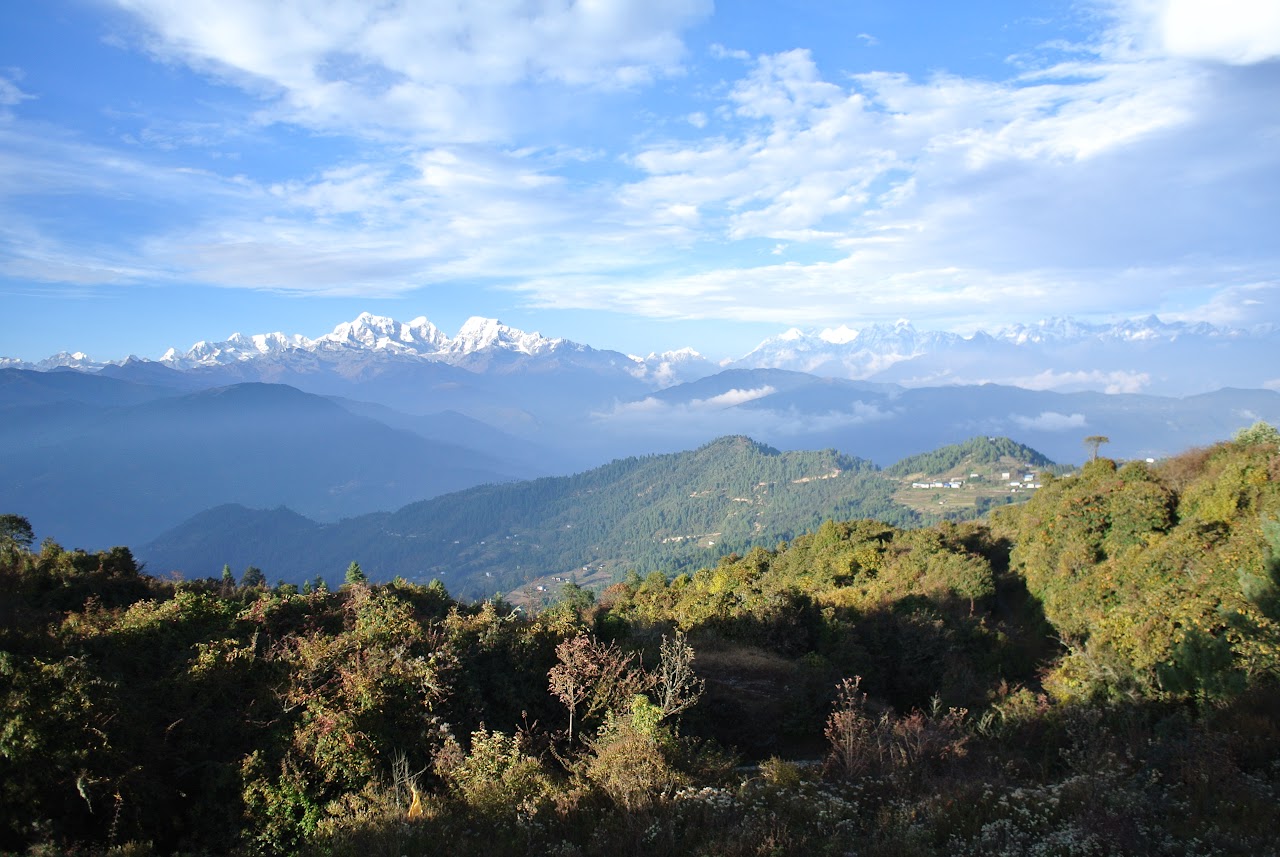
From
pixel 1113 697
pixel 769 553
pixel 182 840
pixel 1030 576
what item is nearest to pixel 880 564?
pixel 1030 576

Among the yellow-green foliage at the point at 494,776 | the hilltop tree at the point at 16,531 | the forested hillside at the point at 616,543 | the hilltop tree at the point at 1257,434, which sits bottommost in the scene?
the forested hillside at the point at 616,543

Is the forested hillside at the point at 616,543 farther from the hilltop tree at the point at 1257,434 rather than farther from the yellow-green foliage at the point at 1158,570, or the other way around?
the yellow-green foliage at the point at 1158,570

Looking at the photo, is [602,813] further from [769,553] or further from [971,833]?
[769,553]

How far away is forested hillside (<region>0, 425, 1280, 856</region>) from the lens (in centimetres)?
669

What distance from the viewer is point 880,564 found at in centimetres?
3166

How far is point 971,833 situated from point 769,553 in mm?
39714

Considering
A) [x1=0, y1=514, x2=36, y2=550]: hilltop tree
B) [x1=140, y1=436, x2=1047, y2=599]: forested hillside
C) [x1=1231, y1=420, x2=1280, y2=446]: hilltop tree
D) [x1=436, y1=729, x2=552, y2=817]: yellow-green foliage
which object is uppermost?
[x1=1231, y1=420, x2=1280, y2=446]: hilltop tree

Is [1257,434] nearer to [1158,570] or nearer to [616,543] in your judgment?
[1158,570]

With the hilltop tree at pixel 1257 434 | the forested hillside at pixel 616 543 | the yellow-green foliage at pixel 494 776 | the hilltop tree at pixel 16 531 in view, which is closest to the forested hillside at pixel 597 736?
the yellow-green foliage at pixel 494 776

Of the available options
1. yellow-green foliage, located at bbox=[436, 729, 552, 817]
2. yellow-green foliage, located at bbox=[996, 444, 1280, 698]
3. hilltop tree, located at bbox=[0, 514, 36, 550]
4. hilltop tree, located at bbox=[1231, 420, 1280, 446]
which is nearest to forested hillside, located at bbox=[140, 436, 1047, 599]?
hilltop tree, located at bbox=[1231, 420, 1280, 446]

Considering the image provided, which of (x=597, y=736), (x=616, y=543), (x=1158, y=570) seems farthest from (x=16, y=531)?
(x=616, y=543)

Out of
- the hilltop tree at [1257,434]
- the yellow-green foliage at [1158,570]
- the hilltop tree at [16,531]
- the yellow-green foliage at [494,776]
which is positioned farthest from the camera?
the hilltop tree at [1257,434]

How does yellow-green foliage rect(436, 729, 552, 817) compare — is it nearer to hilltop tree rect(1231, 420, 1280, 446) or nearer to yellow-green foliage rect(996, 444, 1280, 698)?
yellow-green foliage rect(996, 444, 1280, 698)

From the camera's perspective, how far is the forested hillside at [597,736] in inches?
263
